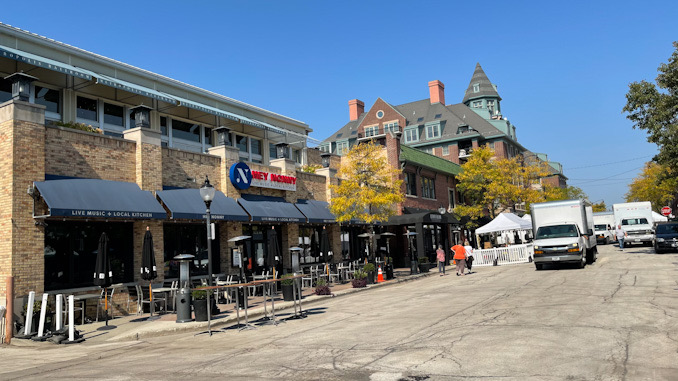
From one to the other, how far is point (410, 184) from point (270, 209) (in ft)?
54.4

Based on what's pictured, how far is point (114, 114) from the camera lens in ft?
72.3

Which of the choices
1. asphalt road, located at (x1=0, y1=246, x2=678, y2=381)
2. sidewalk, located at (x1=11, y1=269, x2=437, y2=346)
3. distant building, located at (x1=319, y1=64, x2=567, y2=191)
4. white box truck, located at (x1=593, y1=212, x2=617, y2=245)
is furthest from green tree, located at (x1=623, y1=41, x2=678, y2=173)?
distant building, located at (x1=319, y1=64, x2=567, y2=191)

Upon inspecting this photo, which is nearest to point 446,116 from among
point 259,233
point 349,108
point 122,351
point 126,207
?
point 349,108

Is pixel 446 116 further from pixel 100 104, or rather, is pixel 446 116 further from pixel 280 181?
pixel 100 104

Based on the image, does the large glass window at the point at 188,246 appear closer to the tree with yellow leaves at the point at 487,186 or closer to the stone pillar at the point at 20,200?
the stone pillar at the point at 20,200

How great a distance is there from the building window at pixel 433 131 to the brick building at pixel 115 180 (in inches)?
1486

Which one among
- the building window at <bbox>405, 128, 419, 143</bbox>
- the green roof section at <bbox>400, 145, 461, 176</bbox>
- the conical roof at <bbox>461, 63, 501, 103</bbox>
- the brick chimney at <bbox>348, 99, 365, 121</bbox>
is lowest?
the green roof section at <bbox>400, 145, 461, 176</bbox>

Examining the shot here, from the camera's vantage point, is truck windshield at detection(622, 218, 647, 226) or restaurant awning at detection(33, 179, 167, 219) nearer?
restaurant awning at detection(33, 179, 167, 219)

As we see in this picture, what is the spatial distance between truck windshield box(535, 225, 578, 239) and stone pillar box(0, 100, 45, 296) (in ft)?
65.5

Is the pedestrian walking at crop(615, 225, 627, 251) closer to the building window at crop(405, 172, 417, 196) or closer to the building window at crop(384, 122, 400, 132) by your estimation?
the building window at crop(405, 172, 417, 196)

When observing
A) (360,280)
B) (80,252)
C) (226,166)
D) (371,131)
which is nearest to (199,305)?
(80,252)

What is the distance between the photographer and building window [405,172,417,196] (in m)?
36.0

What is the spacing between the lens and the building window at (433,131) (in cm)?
6293

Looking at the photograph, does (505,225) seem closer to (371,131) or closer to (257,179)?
(257,179)
